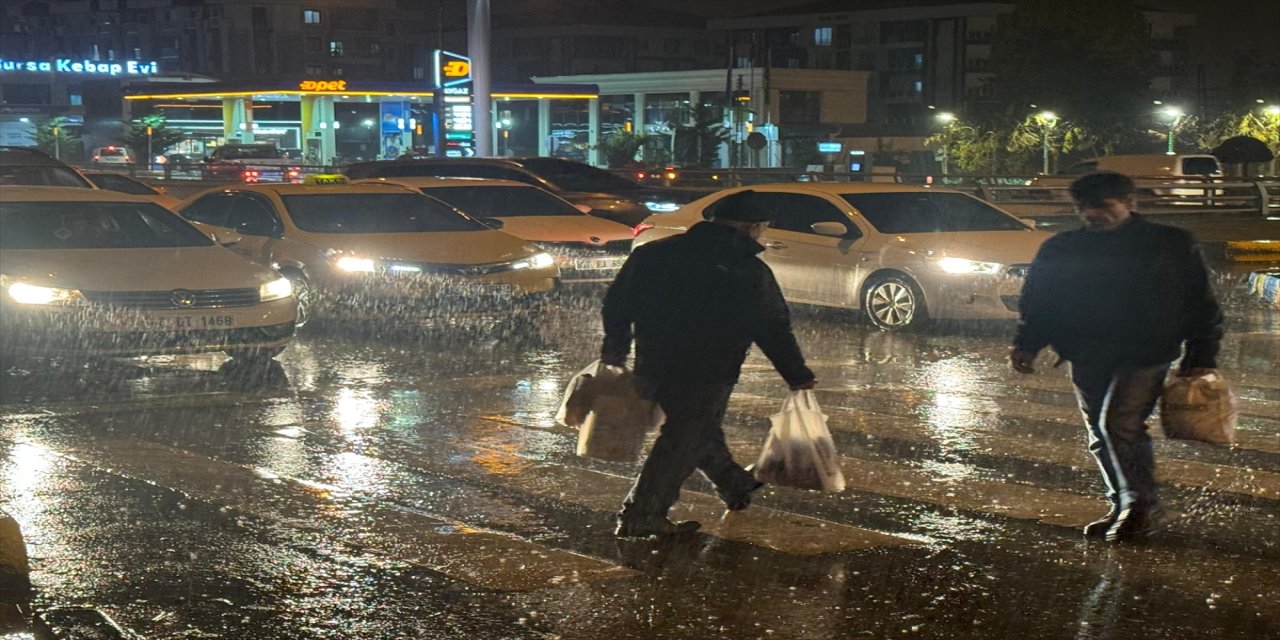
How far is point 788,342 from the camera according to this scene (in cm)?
633

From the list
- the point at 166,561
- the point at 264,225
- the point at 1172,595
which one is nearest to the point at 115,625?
the point at 166,561

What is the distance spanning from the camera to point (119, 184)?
85.3 feet

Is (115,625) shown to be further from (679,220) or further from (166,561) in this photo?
(679,220)

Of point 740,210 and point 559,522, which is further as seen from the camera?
point 559,522

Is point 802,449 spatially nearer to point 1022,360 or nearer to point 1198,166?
point 1022,360

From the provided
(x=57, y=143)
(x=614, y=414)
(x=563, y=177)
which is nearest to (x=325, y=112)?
(x=57, y=143)

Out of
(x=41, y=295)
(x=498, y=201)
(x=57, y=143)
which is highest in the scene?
(x=57, y=143)

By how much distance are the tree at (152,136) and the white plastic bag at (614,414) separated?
74.3 m

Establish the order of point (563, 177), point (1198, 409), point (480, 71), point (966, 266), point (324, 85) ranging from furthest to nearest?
1. point (324, 85)
2. point (480, 71)
3. point (563, 177)
4. point (966, 266)
5. point (1198, 409)

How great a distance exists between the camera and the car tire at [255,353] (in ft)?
39.7

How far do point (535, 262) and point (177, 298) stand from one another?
456 cm

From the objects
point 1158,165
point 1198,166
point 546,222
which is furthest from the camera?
point 1198,166

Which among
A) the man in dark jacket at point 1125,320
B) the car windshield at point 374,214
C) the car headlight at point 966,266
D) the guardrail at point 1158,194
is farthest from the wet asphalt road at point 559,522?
the guardrail at point 1158,194

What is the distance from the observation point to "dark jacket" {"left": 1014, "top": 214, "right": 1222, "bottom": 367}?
20.8 feet
